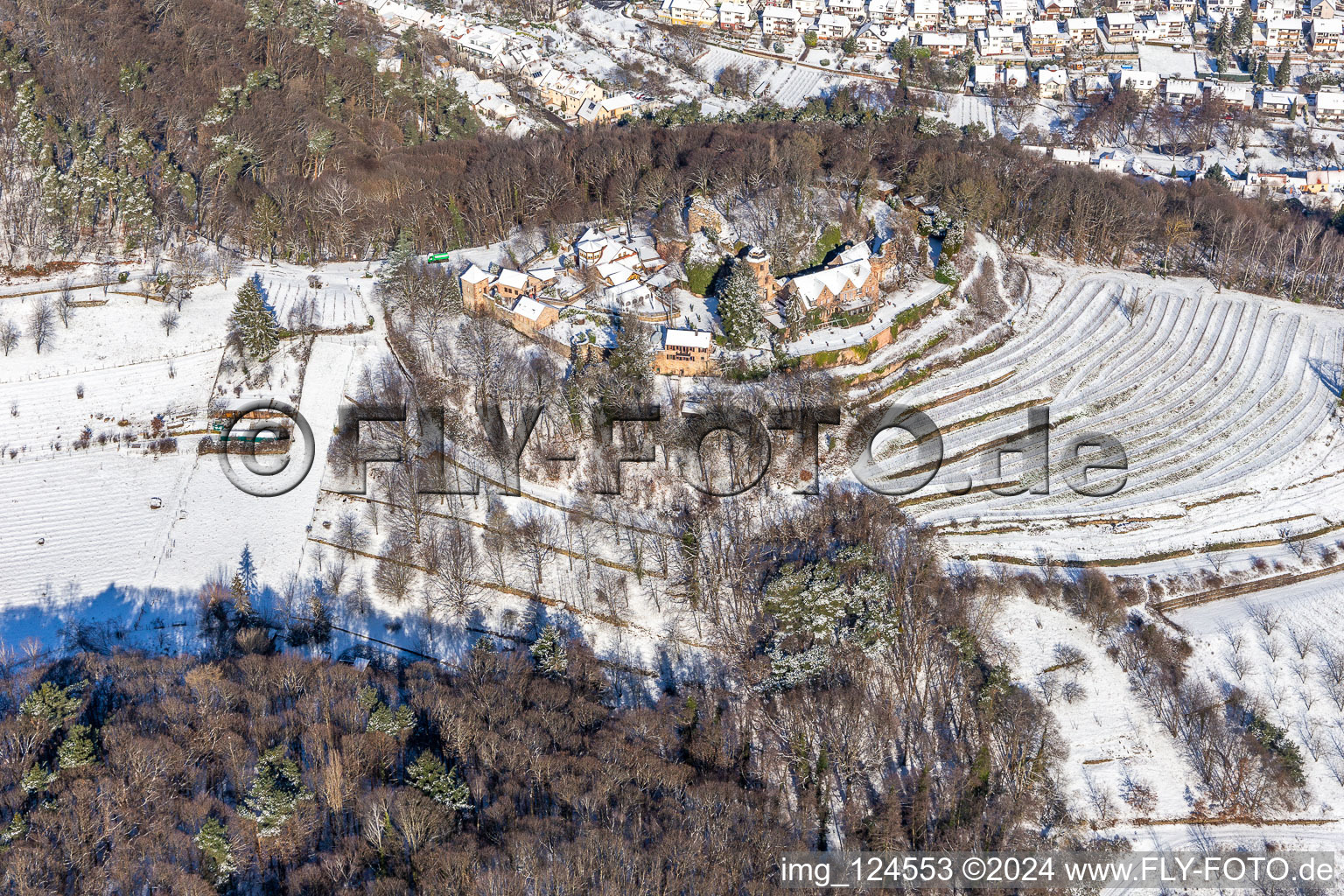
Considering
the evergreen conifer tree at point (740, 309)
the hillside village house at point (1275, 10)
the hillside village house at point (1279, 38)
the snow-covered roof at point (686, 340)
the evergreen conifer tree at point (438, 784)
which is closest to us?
the evergreen conifer tree at point (438, 784)

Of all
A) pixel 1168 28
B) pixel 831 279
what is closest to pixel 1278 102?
pixel 1168 28

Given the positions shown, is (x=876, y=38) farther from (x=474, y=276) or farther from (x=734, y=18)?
(x=474, y=276)

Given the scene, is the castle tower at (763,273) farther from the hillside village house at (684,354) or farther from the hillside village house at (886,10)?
the hillside village house at (886,10)

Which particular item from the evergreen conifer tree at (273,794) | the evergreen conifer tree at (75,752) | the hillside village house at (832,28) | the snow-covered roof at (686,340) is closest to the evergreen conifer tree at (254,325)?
the snow-covered roof at (686,340)

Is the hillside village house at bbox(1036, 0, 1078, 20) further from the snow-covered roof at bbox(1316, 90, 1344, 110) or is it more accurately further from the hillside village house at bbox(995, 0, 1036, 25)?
the snow-covered roof at bbox(1316, 90, 1344, 110)

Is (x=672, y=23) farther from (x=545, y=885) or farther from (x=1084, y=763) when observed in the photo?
(x=545, y=885)

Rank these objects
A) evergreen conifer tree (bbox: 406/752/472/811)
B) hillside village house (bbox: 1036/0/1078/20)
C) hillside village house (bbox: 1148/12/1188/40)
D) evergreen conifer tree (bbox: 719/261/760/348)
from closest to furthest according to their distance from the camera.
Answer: evergreen conifer tree (bbox: 406/752/472/811) < evergreen conifer tree (bbox: 719/261/760/348) < hillside village house (bbox: 1148/12/1188/40) < hillside village house (bbox: 1036/0/1078/20)

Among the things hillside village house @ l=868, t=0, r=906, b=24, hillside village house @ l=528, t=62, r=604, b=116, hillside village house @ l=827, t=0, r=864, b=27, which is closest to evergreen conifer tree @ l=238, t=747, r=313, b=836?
hillside village house @ l=528, t=62, r=604, b=116
